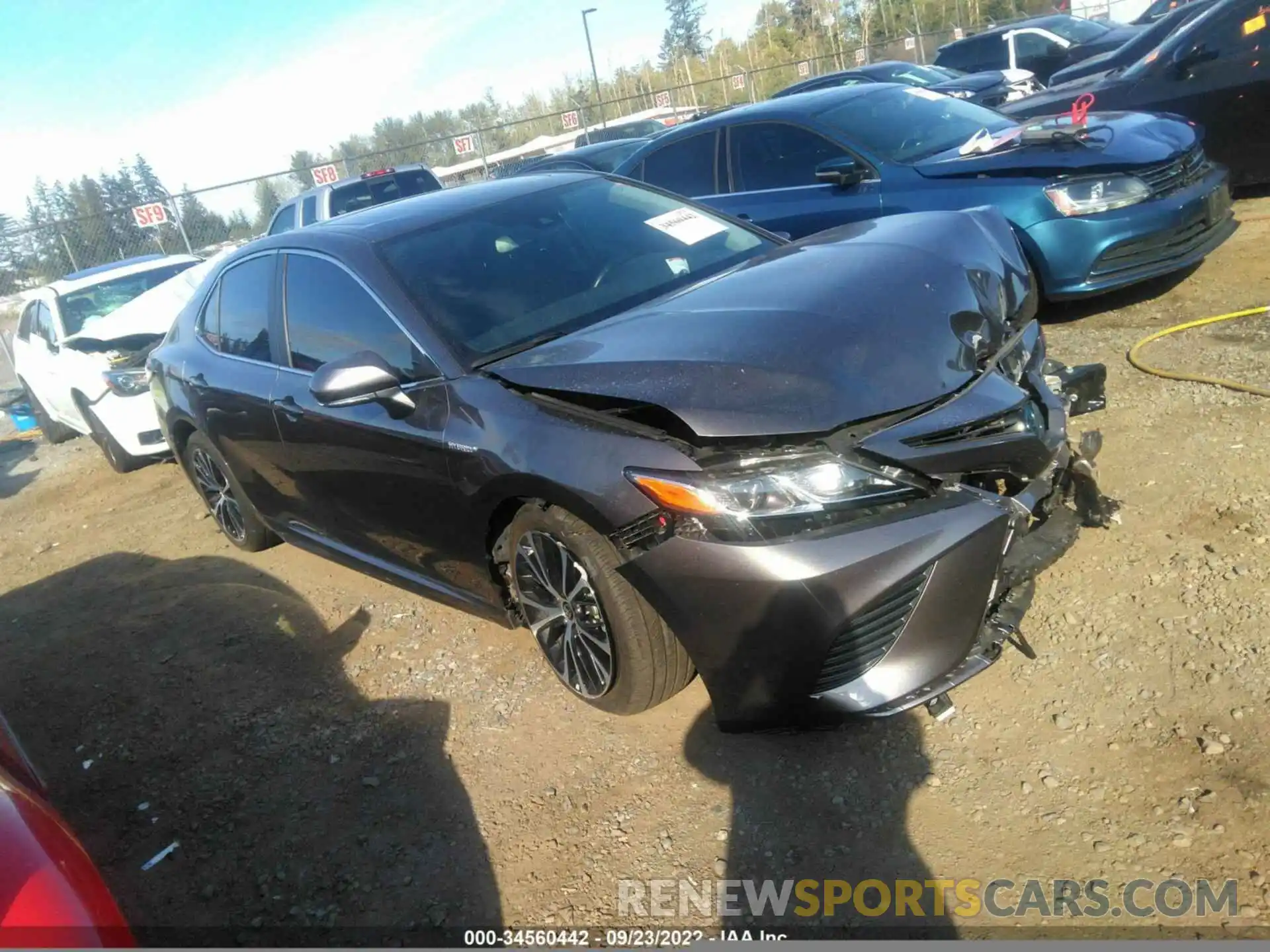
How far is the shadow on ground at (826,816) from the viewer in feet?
7.38

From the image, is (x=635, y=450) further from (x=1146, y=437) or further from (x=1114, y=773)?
(x=1146, y=437)

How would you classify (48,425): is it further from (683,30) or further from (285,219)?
(683,30)

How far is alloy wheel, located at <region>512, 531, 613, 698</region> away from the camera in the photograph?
2.90 metres

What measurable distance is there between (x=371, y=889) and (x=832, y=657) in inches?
57.8

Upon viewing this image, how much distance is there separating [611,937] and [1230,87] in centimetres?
770

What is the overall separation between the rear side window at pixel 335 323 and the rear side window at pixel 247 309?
240mm

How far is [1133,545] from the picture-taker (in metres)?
3.35

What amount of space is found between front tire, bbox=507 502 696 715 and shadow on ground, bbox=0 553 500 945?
542 millimetres

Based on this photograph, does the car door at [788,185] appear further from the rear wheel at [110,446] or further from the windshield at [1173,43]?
the rear wheel at [110,446]

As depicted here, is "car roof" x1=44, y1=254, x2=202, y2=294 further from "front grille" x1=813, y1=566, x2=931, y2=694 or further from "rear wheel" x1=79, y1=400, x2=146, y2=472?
"front grille" x1=813, y1=566, x2=931, y2=694

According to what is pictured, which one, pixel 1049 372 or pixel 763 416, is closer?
pixel 763 416

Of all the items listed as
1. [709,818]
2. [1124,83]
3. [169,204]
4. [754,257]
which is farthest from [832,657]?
[169,204]

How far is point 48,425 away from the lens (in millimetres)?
9672

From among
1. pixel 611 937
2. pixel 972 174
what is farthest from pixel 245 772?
pixel 972 174
